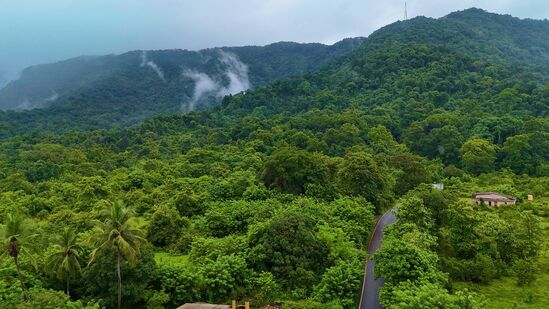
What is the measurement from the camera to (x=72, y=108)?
6230 inches

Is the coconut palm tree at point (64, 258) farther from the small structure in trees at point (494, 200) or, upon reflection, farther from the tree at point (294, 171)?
the small structure in trees at point (494, 200)

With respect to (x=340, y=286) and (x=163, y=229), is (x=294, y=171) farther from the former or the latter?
(x=340, y=286)

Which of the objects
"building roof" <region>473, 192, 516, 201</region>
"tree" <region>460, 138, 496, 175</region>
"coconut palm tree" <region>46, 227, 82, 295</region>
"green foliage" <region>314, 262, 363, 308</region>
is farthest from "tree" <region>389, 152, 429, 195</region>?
"coconut palm tree" <region>46, 227, 82, 295</region>

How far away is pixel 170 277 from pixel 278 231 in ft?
23.6

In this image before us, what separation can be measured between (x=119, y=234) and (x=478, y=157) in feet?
182

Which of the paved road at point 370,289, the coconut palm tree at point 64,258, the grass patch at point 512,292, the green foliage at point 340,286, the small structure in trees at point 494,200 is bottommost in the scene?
the grass patch at point 512,292

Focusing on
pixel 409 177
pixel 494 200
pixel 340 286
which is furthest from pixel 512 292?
pixel 409 177

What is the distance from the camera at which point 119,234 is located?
24.2 metres

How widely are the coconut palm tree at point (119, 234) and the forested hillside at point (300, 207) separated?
0.27 feet

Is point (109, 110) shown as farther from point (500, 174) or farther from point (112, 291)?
point (112, 291)

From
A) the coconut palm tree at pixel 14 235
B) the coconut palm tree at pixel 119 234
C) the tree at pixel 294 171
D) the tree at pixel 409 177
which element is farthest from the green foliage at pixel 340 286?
the tree at pixel 409 177

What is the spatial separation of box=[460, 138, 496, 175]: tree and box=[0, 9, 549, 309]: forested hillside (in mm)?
230

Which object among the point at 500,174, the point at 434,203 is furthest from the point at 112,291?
the point at 500,174

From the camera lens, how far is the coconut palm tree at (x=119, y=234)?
24188 millimetres
